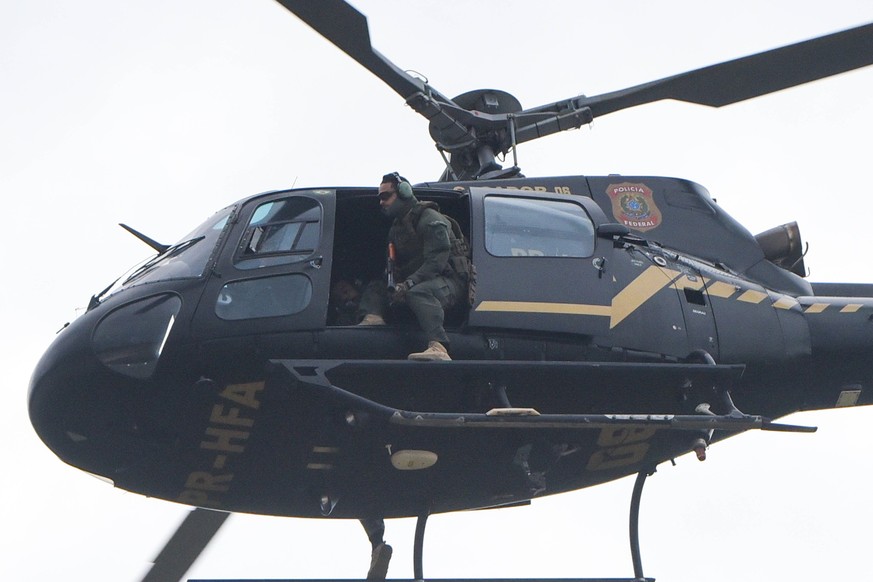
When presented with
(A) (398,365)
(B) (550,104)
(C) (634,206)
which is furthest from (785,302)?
(A) (398,365)

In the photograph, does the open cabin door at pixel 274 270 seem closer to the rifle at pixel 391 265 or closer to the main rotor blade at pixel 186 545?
the rifle at pixel 391 265

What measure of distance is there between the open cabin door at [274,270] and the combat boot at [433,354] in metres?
0.70

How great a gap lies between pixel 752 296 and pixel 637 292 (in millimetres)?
1395

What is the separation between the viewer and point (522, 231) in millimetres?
10961

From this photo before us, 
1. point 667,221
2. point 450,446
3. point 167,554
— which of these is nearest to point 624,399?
point 450,446

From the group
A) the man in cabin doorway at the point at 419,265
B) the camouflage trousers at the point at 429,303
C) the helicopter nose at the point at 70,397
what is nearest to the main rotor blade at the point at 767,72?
the man in cabin doorway at the point at 419,265

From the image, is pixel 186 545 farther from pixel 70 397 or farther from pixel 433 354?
pixel 433 354

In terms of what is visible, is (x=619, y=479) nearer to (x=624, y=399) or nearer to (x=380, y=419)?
(x=624, y=399)

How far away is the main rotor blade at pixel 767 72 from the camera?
41.2 ft

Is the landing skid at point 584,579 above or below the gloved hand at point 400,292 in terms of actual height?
below

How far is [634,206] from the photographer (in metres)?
12.5

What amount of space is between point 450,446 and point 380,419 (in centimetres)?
87

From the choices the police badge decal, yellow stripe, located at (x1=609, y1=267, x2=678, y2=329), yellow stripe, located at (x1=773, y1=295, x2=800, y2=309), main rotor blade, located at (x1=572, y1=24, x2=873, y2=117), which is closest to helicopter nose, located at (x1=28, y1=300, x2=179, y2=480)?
yellow stripe, located at (x1=609, y1=267, x2=678, y2=329)

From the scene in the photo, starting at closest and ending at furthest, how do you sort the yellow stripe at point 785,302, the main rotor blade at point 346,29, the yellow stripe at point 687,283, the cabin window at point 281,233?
the cabin window at point 281,233
the main rotor blade at point 346,29
the yellow stripe at point 687,283
the yellow stripe at point 785,302
